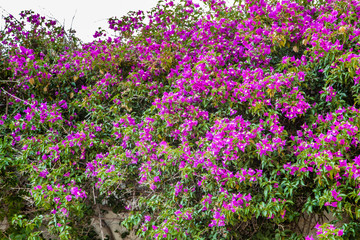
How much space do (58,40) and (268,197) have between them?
3.86 m

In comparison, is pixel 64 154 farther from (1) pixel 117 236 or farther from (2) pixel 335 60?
(2) pixel 335 60

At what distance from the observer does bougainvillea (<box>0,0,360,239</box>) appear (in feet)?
8.13

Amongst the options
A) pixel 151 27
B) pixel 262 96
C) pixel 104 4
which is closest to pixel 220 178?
pixel 262 96

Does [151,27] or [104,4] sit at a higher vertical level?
[104,4]

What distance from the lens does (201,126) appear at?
2979mm

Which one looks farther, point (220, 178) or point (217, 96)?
point (217, 96)

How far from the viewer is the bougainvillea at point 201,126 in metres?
2.48

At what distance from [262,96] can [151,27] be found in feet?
7.41

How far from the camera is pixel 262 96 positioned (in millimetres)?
2709

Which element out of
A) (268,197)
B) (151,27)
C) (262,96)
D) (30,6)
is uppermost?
(30,6)

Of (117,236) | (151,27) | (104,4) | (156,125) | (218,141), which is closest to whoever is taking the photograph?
(218,141)

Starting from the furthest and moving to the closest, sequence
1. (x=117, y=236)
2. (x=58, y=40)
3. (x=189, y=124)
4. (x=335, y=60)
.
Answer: (x=58, y=40) → (x=117, y=236) → (x=189, y=124) → (x=335, y=60)

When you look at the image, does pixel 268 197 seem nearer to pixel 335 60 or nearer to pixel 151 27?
pixel 335 60

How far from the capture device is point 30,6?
5316mm
